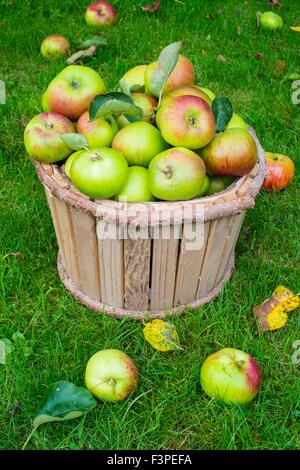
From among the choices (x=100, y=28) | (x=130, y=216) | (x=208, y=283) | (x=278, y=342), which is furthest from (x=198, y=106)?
(x=100, y=28)

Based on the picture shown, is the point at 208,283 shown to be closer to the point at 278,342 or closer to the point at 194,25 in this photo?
the point at 278,342

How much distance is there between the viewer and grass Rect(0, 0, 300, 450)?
203 centimetres

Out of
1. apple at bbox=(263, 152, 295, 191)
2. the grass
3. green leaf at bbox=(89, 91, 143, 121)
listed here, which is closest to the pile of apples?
green leaf at bbox=(89, 91, 143, 121)

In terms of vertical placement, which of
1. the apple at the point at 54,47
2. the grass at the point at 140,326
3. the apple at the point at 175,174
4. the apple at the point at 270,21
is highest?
the apple at the point at 175,174

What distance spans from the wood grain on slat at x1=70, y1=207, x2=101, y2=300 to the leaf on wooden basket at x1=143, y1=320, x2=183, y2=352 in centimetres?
A: 27

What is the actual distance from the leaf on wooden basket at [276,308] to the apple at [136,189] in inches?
29.0

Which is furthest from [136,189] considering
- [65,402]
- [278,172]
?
[278,172]

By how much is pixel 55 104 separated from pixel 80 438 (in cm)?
126

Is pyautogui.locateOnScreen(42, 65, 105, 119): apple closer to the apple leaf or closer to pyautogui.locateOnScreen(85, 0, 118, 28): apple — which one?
the apple leaf

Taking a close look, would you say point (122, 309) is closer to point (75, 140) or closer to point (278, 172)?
point (75, 140)

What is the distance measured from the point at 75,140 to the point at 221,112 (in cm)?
56

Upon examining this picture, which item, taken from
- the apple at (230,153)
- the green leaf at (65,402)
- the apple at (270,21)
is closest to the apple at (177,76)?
the apple at (230,153)

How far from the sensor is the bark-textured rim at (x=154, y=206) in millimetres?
1936

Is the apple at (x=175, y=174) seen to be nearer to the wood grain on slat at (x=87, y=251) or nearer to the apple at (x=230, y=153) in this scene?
the apple at (x=230, y=153)
